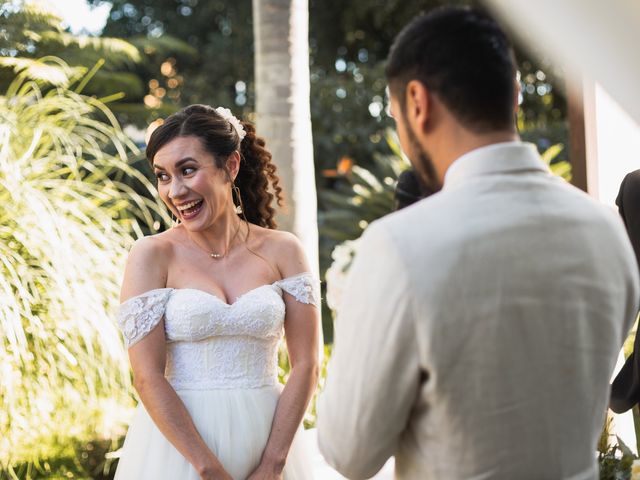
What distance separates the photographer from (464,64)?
150 centimetres

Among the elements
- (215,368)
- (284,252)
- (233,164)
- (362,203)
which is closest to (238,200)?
(233,164)

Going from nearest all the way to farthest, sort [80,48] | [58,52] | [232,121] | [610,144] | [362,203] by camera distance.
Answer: [232,121], [610,144], [58,52], [80,48], [362,203]

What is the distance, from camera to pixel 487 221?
1.44m

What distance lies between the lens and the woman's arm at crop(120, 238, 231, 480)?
2.56 metres

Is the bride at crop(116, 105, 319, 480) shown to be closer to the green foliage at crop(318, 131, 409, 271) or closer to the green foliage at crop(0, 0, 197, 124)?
the green foliage at crop(0, 0, 197, 124)

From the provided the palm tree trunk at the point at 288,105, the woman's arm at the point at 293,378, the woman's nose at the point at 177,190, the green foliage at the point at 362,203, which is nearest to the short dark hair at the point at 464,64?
the woman's nose at the point at 177,190

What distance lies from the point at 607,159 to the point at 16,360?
10.1ft

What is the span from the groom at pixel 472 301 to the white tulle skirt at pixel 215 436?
118cm

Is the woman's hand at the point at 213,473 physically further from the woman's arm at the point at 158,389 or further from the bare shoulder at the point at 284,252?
the bare shoulder at the point at 284,252

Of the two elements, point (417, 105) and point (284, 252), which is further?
point (284, 252)

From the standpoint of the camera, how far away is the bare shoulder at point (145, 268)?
2.64 metres

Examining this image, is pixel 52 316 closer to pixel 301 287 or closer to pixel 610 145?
pixel 301 287

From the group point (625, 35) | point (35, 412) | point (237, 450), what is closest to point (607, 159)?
point (625, 35)

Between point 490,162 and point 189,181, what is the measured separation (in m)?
1.38
